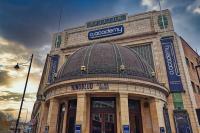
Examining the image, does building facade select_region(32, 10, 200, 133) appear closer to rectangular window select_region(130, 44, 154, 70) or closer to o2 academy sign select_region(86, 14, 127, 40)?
rectangular window select_region(130, 44, 154, 70)

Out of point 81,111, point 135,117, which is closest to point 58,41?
point 81,111

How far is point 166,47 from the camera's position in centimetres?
3080

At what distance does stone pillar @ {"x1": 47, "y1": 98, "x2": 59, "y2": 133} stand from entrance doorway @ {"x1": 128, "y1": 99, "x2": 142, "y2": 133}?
917cm

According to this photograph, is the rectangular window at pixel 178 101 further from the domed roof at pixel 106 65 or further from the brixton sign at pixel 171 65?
the domed roof at pixel 106 65

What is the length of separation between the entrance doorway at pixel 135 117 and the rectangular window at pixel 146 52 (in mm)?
10372

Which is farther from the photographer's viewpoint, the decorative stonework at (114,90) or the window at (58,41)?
the window at (58,41)

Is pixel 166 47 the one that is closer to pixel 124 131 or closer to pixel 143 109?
pixel 143 109

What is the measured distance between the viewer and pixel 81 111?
1930 centimetres

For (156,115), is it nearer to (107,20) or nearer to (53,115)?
(53,115)

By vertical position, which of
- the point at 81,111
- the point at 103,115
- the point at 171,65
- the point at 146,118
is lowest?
the point at 146,118

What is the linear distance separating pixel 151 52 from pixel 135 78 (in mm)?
12260

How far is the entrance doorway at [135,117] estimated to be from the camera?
2150 centimetres

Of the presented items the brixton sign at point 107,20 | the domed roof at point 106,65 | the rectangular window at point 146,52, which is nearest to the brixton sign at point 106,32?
the brixton sign at point 107,20

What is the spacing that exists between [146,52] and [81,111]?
718 inches
